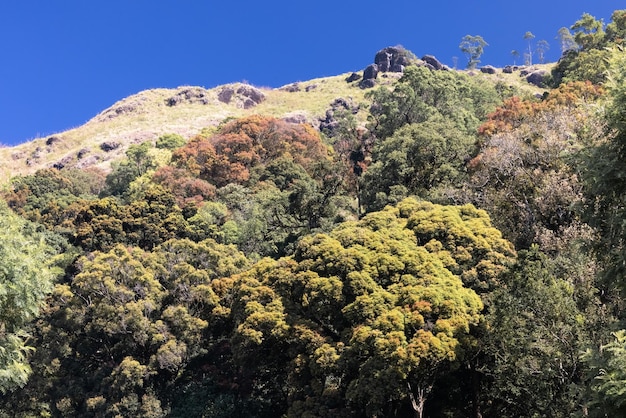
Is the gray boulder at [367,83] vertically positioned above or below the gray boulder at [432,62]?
below

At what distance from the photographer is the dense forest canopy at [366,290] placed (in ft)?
40.3

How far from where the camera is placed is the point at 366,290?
58.7ft

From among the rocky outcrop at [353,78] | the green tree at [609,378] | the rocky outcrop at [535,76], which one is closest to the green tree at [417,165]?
the green tree at [609,378]

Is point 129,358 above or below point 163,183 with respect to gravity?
below

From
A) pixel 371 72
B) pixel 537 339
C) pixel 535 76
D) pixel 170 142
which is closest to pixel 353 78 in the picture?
pixel 371 72

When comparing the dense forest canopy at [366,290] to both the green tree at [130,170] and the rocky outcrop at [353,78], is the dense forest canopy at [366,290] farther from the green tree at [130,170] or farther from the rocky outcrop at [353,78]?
the rocky outcrop at [353,78]

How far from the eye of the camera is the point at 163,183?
138 feet

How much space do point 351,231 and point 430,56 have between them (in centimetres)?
9040

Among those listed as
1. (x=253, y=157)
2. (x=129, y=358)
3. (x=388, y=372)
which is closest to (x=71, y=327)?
(x=129, y=358)

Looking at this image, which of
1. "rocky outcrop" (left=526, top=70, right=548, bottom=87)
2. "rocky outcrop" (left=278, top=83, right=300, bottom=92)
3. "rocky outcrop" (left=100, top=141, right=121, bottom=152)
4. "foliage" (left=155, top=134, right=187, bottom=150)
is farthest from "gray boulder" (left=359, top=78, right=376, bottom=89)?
"rocky outcrop" (left=100, top=141, right=121, bottom=152)

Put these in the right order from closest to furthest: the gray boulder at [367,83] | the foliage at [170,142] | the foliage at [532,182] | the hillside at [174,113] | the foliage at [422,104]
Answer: the foliage at [532,182] < the foliage at [422,104] < the foliage at [170,142] < the hillside at [174,113] < the gray boulder at [367,83]

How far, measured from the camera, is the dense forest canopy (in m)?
12.3

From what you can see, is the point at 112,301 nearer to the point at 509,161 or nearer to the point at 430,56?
the point at 509,161

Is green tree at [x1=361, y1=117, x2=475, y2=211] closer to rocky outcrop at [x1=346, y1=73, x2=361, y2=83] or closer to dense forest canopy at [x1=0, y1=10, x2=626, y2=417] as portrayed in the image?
dense forest canopy at [x1=0, y1=10, x2=626, y2=417]
